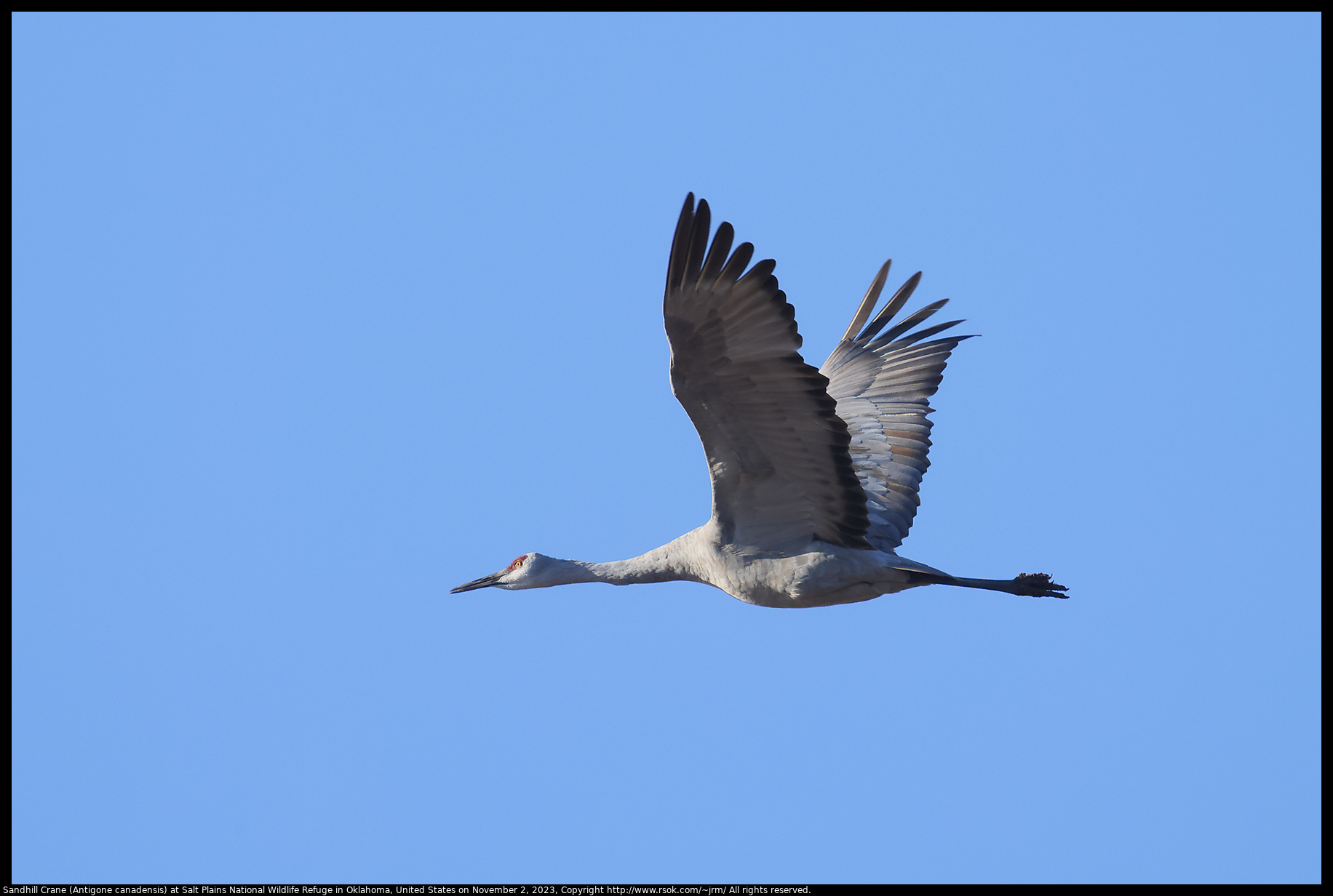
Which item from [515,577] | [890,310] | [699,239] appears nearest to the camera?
[699,239]

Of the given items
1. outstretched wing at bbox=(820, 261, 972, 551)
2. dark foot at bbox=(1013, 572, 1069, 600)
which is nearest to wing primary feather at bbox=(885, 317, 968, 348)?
outstretched wing at bbox=(820, 261, 972, 551)

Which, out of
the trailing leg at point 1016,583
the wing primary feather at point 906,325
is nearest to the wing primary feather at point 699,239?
the trailing leg at point 1016,583

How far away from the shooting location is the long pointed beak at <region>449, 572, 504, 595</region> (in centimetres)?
1263

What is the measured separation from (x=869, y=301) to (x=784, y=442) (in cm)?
425

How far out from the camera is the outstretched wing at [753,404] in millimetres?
8711

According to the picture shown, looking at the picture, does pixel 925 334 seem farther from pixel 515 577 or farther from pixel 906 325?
pixel 515 577

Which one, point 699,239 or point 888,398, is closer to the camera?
point 699,239

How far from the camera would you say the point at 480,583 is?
41.7ft

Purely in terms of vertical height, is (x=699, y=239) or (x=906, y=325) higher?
(x=906, y=325)

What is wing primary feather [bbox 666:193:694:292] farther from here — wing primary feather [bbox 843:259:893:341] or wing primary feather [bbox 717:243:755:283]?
wing primary feather [bbox 843:259:893:341]

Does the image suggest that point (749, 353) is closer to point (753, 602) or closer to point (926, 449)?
point (753, 602)

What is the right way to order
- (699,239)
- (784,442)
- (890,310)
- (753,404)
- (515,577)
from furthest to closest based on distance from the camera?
(890,310) → (515,577) → (784,442) → (753,404) → (699,239)

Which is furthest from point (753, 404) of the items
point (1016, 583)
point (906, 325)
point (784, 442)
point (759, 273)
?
point (906, 325)
